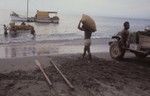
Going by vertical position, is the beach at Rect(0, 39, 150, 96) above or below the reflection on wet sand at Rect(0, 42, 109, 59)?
above

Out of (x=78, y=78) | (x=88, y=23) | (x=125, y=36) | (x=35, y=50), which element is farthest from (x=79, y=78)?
(x=35, y=50)

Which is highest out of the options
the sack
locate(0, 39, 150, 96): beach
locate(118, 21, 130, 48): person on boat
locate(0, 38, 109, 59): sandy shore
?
the sack

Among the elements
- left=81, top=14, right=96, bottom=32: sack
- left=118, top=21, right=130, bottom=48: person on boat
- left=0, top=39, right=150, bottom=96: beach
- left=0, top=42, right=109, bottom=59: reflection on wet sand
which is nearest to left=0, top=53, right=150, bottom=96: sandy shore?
left=0, top=39, right=150, bottom=96: beach

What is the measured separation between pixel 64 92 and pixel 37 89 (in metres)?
0.79

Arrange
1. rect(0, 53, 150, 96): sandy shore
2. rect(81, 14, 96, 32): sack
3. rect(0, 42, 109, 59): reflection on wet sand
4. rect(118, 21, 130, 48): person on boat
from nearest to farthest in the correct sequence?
1. rect(0, 53, 150, 96): sandy shore
2. rect(81, 14, 96, 32): sack
3. rect(118, 21, 130, 48): person on boat
4. rect(0, 42, 109, 59): reflection on wet sand

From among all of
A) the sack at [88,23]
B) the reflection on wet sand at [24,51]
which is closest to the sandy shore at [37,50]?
the reflection on wet sand at [24,51]

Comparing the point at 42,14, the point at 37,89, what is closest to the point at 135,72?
the point at 37,89

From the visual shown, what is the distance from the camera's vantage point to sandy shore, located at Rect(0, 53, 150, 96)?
8781 millimetres

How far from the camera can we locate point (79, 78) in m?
10.1

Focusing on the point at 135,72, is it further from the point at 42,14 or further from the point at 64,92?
the point at 42,14

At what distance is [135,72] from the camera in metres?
11.8

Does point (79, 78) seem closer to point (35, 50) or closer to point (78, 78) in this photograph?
point (78, 78)

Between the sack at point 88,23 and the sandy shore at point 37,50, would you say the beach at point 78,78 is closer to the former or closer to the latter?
the sack at point 88,23

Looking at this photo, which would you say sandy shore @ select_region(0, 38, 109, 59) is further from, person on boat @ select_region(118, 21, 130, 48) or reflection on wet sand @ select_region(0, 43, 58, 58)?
person on boat @ select_region(118, 21, 130, 48)
